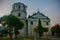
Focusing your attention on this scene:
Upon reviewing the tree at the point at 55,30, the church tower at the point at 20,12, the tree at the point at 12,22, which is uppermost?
the church tower at the point at 20,12

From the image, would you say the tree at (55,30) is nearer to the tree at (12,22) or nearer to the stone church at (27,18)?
the stone church at (27,18)

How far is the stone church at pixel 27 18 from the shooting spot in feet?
8.45

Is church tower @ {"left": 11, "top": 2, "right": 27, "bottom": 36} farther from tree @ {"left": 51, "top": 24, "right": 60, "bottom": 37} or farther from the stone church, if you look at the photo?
tree @ {"left": 51, "top": 24, "right": 60, "bottom": 37}

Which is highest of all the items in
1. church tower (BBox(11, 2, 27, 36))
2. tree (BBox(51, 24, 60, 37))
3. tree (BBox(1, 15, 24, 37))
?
church tower (BBox(11, 2, 27, 36))

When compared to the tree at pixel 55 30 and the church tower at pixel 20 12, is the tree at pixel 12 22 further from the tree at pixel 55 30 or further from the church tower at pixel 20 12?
the tree at pixel 55 30

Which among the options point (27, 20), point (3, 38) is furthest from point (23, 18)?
point (3, 38)

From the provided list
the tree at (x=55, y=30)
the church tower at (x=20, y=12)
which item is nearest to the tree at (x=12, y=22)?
the church tower at (x=20, y=12)

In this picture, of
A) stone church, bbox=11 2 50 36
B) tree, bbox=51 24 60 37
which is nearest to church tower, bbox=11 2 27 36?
stone church, bbox=11 2 50 36

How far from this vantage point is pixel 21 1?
8.68ft

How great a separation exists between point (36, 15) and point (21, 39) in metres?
0.49

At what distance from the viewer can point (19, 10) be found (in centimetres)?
263

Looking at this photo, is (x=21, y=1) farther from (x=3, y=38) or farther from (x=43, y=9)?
(x=3, y=38)

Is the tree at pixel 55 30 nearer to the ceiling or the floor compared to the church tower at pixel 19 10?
nearer to the floor

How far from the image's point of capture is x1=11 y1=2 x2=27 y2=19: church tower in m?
2.59
